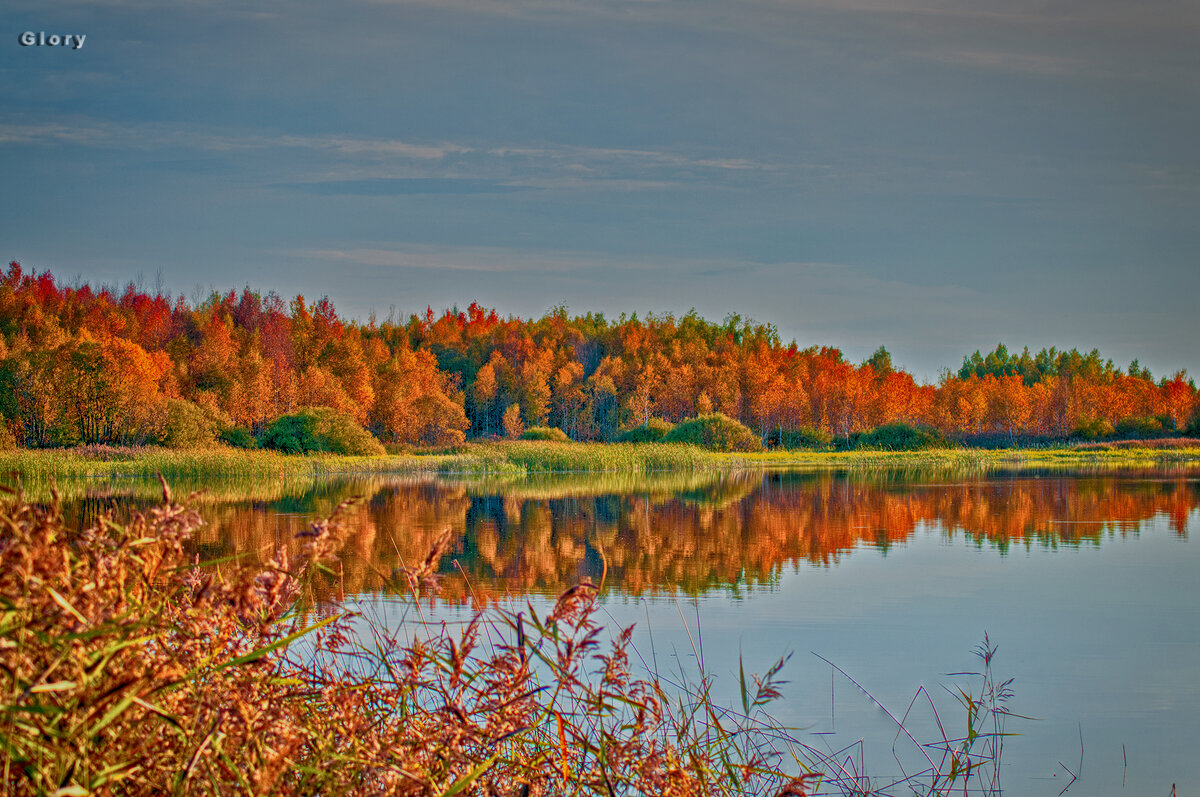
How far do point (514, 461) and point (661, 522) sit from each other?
22.2 metres

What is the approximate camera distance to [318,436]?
144ft

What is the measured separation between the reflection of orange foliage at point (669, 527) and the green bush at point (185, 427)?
1703 cm

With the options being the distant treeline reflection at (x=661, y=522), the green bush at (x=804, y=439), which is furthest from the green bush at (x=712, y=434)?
the distant treeline reflection at (x=661, y=522)

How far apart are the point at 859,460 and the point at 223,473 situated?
29.2m

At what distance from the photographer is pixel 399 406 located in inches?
2290

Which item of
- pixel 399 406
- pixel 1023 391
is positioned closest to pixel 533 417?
pixel 399 406

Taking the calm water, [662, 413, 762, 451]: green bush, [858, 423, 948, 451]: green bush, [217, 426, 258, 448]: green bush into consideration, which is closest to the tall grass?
[662, 413, 762, 451]: green bush

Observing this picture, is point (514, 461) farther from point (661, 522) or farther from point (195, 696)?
point (195, 696)

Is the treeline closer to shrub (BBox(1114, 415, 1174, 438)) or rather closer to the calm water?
shrub (BBox(1114, 415, 1174, 438))

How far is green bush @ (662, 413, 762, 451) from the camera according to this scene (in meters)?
53.4

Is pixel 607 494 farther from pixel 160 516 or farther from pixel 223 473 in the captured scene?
pixel 160 516

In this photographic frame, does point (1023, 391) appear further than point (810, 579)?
Yes

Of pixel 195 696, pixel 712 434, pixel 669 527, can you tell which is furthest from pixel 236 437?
pixel 195 696

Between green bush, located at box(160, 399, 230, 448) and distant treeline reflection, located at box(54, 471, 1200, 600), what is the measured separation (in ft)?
45.8
